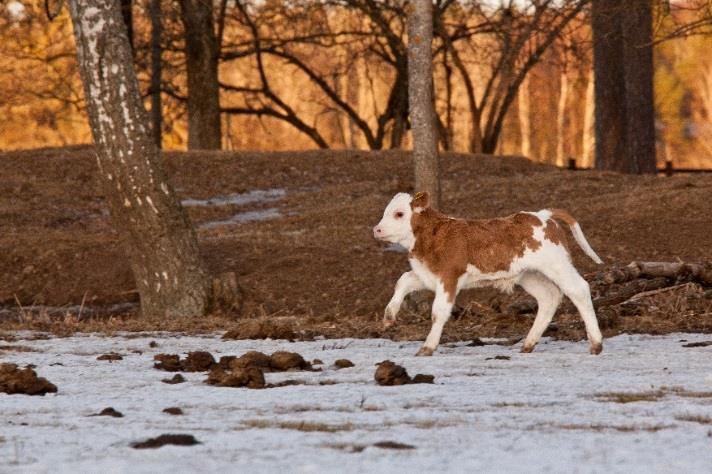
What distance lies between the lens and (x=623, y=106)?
99.9ft

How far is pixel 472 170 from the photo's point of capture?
94.5 ft

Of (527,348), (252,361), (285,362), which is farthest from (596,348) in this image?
(252,361)

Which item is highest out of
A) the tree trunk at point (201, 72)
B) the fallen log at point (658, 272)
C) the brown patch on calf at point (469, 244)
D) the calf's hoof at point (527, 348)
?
the tree trunk at point (201, 72)

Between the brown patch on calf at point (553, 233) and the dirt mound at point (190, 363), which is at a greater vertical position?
the brown patch on calf at point (553, 233)

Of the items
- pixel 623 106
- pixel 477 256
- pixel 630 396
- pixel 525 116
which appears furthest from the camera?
pixel 525 116

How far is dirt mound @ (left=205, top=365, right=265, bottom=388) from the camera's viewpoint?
794 centimetres

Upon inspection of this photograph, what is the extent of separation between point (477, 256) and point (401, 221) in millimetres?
629

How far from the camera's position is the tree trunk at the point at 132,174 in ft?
46.0

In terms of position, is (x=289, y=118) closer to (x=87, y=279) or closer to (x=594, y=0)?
(x=594, y=0)

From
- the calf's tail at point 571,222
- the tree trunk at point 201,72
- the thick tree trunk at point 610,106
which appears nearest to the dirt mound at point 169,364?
the calf's tail at point 571,222

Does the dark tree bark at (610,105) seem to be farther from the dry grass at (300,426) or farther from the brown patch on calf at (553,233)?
the dry grass at (300,426)

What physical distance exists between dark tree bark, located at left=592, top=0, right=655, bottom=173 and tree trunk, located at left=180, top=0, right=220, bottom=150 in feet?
34.8

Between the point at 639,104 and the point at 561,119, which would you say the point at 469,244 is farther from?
the point at 561,119

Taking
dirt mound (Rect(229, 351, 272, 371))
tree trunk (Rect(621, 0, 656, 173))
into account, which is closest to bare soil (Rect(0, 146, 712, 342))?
dirt mound (Rect(229, 351, 272, 371))
